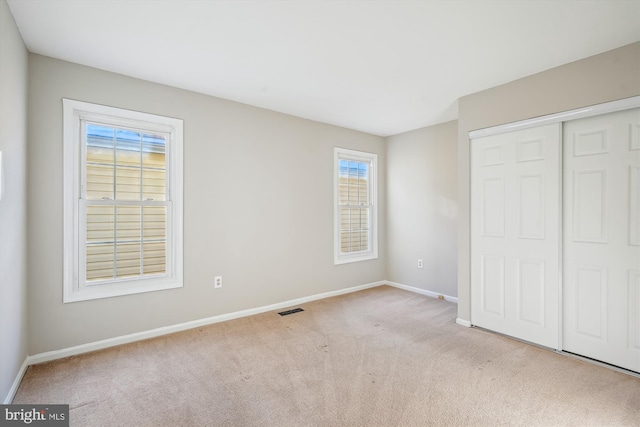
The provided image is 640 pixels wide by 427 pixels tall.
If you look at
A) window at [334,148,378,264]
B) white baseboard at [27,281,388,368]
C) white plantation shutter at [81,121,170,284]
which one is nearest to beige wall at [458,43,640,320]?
window at [334,148,378,264]

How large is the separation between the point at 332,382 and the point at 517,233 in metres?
2.32

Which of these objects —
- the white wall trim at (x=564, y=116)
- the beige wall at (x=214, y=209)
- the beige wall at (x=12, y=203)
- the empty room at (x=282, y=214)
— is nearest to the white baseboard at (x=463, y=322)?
the empty room at (x=282, y=214)

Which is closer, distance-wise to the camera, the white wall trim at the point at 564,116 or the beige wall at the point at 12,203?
the beige wall at the point at 12,203

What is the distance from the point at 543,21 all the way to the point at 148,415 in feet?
12.4

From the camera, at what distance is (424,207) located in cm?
475

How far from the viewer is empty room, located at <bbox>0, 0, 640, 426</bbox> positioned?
2.05 meters

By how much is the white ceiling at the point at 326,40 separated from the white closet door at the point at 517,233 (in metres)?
0.73

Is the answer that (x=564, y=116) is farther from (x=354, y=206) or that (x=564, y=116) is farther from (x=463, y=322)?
(x=354, y=206)

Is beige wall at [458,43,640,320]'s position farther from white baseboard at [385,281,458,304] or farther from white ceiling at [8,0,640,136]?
white baseboard at [385,281,458,304]

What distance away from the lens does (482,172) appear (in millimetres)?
3330

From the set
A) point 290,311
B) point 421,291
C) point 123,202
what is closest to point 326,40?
point 123,202

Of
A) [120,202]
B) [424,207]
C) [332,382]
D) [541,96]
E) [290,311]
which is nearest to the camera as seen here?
[332,382]

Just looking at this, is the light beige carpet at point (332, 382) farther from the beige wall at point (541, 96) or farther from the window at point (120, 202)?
the beige wall at point (541, 96)

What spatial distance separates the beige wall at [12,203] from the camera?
192 cm
